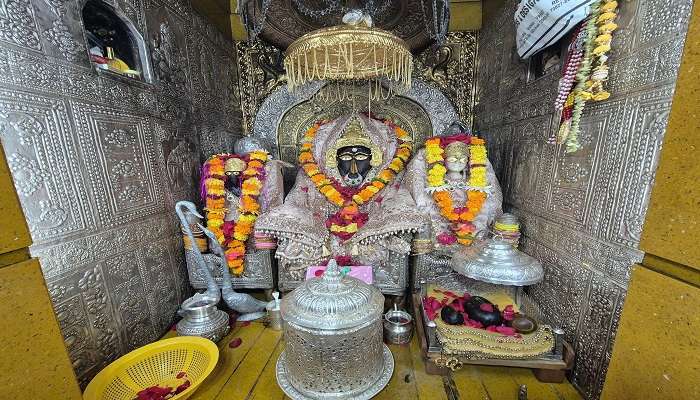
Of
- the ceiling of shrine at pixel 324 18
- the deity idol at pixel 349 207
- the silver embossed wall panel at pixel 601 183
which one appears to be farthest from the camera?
the ceiling of shrine at pixel 324 18

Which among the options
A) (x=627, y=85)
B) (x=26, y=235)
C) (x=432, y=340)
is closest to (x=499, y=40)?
(x=627, y=85)

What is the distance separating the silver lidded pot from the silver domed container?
2098 mm

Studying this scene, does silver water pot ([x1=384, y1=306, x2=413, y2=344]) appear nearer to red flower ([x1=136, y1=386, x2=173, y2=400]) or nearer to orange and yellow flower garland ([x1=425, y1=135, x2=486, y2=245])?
orange and yellow flower garland ([x1=425, y1=135, x2=486, y2=245])

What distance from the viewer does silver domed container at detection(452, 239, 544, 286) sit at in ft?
6.26

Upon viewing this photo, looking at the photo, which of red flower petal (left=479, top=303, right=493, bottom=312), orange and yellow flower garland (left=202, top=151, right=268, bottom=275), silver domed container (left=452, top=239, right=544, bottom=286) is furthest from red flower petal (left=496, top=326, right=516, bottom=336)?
orange and yellow flower garland (left=202, top=151, right=268, bottom=275)

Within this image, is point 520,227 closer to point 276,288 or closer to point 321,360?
point 321,360

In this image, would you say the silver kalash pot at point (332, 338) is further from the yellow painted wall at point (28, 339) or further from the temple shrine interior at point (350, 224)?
the yellow painted wall at point (28, 339)

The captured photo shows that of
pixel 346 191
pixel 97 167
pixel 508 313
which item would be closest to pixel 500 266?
pixel 508 313

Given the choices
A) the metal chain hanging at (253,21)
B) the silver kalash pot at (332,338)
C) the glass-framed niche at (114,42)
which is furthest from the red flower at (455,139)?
the glass-framed niche at (114,42)

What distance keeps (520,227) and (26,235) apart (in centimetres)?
329

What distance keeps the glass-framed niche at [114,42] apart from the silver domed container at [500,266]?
320 cm

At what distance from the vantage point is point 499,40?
3.50 m

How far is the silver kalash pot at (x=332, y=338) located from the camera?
1558 millimetres

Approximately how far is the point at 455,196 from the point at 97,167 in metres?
3.26
